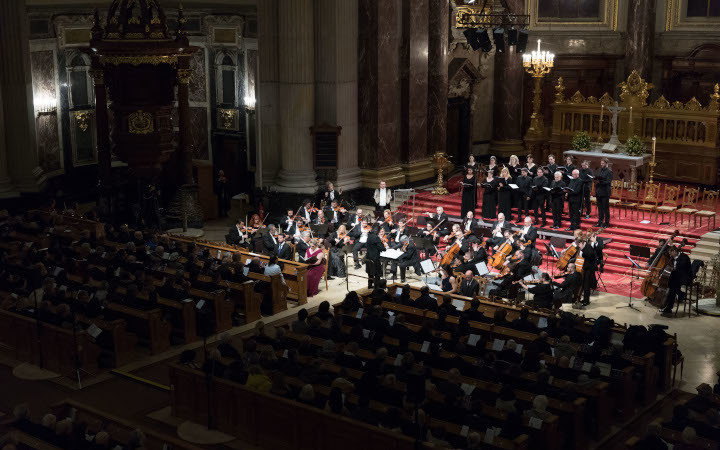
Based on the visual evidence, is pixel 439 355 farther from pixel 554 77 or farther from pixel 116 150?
pixel 554 77

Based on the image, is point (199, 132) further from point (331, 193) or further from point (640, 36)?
point (640, 36)

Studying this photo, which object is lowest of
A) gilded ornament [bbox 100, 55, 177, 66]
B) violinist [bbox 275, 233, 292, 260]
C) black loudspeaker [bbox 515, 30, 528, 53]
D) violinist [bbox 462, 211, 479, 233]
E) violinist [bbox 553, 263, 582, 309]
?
violinist [bbox 553, 263, 582, 309]

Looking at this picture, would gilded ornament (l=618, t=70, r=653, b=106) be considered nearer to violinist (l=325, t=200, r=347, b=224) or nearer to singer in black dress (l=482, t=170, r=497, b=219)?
singer in black dress (l=482, t=170, r=497, b=219)

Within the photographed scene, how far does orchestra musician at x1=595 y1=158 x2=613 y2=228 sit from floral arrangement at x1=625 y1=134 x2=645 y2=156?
2951 mm

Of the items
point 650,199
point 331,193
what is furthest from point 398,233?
point 650,199

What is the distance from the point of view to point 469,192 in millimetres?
24562

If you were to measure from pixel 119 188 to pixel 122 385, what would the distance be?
11.6m

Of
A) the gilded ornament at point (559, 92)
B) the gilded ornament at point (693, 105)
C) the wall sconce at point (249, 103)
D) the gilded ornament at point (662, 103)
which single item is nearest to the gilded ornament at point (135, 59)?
the wall sconce at point (249, 103)

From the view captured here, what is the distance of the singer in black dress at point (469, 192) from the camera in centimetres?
2425

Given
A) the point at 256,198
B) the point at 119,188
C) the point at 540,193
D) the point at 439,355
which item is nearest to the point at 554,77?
the point at 540,193

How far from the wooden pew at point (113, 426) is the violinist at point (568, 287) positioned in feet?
28.7

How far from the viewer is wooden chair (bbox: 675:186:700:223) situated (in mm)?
22922

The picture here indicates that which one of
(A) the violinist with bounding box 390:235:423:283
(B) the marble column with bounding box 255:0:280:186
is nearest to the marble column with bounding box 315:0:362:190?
(B) the marble column with bounding box 255:0:280:186

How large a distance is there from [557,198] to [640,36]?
29.3 ft
